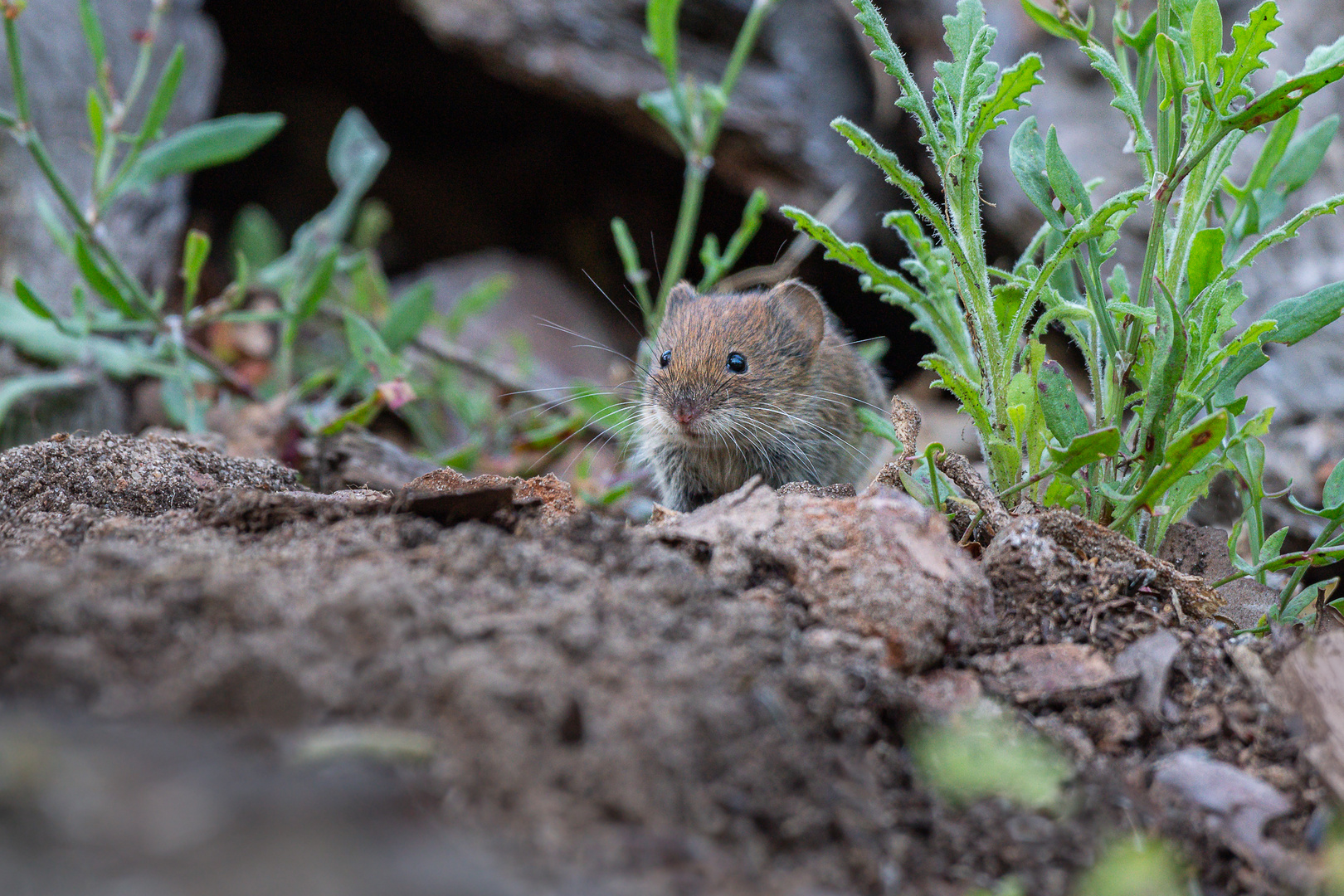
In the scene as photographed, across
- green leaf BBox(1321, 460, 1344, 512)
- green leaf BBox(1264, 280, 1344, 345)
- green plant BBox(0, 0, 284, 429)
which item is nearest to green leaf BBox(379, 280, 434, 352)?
green plant BBox(0, 0, 284, 429)

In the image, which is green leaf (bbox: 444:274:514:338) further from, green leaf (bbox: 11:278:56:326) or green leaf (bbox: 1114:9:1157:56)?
green leaf (bbox: 1114:9:1157:56)

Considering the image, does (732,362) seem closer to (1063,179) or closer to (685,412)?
(685,412)

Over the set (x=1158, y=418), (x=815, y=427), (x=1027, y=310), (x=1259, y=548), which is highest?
(x=1027, y=310)

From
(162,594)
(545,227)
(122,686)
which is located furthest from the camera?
(545,227)

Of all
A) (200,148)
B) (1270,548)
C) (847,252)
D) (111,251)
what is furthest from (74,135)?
(1270,548)

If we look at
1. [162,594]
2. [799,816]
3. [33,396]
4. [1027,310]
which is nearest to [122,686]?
[162,594]

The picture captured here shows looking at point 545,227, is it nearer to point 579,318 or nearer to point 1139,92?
point 579,318
